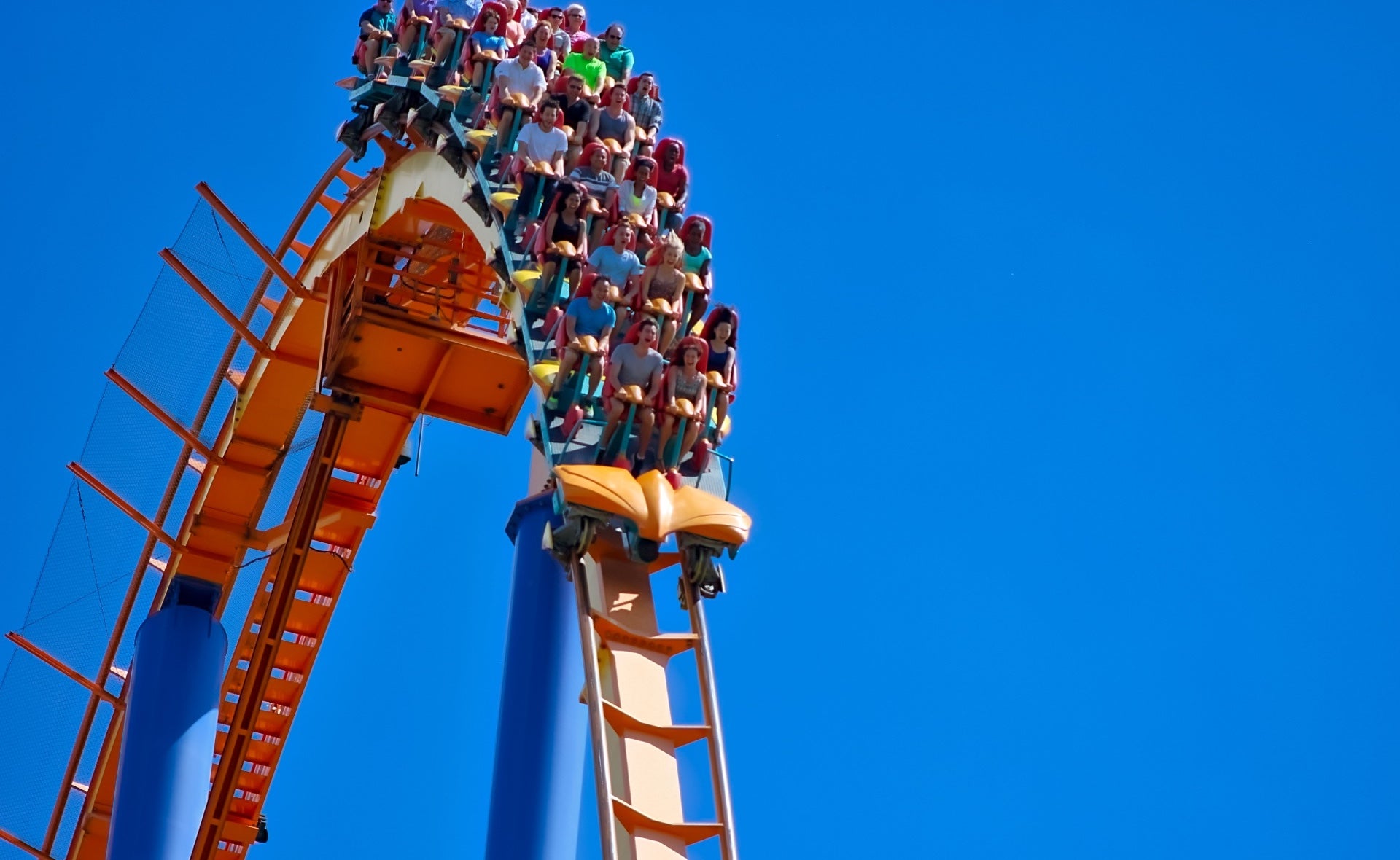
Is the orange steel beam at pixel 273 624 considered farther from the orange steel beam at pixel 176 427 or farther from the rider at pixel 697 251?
the rider at pixel 697 251

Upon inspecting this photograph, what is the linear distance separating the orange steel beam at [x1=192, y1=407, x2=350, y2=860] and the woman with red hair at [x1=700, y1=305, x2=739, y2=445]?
464cm

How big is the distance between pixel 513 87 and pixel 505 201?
0.84 meters

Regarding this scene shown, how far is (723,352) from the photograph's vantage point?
40.2 ft

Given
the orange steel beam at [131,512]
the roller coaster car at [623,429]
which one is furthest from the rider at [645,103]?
the orange steel beam at [131,512]

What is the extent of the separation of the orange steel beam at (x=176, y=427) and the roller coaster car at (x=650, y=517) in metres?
5.76

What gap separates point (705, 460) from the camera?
1199cm

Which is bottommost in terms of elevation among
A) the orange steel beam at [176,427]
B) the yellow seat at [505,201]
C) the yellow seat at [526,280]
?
the yellow seat at [526,280]

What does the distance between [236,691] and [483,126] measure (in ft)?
18.3

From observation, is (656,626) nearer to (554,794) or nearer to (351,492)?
(554,794)

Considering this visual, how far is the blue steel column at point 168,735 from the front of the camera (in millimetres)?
15961

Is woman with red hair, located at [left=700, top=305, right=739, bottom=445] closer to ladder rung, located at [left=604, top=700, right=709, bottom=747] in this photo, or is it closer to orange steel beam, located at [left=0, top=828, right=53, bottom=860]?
ladder rung, located at [left=604, top=700, right=709, bottom=747]

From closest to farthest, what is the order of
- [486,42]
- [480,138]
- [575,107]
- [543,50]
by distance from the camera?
[575,107], [480,138], [543,50], [486,42]

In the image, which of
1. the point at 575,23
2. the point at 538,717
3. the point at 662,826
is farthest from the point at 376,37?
the point at 662,826

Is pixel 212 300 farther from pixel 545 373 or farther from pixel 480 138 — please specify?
pixel 545 373
